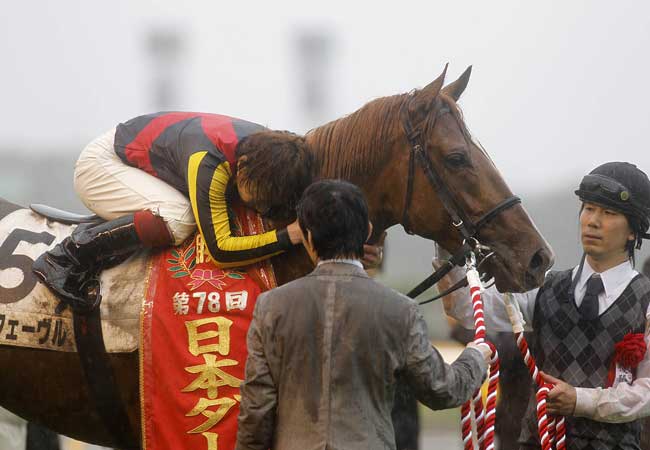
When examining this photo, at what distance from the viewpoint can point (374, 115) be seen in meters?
3.55

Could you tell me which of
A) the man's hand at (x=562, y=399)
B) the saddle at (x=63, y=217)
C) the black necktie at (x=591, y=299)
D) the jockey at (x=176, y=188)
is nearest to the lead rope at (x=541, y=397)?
the man's hand at (x=562, y=399)

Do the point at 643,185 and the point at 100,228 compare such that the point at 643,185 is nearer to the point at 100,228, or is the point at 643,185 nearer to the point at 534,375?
the point at 534,375

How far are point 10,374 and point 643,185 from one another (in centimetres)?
274

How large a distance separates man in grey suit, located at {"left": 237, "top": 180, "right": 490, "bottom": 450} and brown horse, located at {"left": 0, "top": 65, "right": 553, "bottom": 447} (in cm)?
92

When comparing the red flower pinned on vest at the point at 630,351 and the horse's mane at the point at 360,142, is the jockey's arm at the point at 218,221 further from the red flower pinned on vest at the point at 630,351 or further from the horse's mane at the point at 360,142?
the red flower pinned on vest at the point at 630,351

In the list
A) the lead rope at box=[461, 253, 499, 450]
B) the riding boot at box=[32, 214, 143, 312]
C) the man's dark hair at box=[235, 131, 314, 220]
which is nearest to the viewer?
the lead rope at box=[461, 253, 499, 450]

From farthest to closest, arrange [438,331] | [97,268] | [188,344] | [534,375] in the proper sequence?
[438,331] < [97,268] < [188,344] < [534,375]

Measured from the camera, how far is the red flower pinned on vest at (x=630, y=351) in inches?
125

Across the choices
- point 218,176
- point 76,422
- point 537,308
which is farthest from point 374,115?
point 76,422

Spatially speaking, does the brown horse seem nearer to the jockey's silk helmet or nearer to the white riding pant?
the jockey's silk helmet

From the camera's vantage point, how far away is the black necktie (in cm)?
333

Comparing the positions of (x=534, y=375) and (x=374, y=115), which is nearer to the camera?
(x=534, y=375)

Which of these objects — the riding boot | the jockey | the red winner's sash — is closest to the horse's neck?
the jockey

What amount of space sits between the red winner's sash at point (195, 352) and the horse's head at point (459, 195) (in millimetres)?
698
